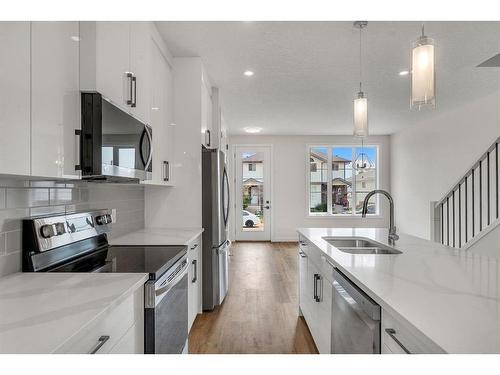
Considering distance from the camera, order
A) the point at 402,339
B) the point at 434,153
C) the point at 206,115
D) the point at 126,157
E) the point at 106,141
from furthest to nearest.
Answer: the point at 434,153, the point at 206,115, the point at 126,157, the point at 106,141, the point at 402,339

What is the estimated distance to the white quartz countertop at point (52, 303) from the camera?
79cm

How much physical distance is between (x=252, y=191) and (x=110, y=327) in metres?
6.51

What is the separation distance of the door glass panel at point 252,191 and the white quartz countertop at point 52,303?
6138 mm

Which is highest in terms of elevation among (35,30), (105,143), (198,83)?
(198,83)

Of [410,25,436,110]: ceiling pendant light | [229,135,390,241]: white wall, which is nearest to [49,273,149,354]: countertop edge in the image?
[410,25,436,110]: ceiling pendant light

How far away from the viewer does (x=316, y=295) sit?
2.15 meters

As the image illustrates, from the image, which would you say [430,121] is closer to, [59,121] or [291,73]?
[291,73]

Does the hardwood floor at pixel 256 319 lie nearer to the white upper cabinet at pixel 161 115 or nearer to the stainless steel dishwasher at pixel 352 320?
the stainless steel dishwasher at pixel 352 320

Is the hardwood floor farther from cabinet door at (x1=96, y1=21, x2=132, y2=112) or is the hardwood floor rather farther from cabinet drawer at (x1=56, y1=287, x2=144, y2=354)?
cabinet door at (x1=96, y1=21, x2=132, y2=112)

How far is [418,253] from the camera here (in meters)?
1.79

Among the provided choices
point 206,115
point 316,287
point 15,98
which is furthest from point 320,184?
point 15,98

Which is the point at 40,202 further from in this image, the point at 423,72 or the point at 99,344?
the point at 423,72

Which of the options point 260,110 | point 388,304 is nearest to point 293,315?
point 388,304

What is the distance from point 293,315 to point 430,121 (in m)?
4.56
